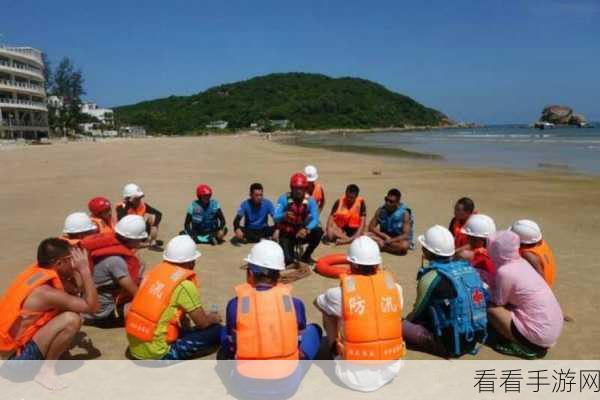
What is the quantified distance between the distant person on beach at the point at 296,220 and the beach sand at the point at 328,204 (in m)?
0.77

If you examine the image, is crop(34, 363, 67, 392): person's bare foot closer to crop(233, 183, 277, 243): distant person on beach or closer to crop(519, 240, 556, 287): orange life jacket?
crop(519, 240, 556, 287): orange life jacket

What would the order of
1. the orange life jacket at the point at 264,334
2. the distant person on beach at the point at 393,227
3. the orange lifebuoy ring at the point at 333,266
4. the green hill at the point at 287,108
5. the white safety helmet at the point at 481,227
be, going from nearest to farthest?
the orange life jacket at the point at 264,334
the white safety helmet at the point at 481,227
the orange lifebuoy ring at the point at 333,266
the distant person on beach at the point at 393,227
the green hill at the point at 287,108

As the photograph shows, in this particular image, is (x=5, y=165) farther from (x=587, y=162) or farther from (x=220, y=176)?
(x=587, y=162)

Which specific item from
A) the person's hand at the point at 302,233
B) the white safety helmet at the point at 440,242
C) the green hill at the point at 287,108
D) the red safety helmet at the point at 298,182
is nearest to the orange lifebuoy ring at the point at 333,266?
the person's hand at the point at 302,233

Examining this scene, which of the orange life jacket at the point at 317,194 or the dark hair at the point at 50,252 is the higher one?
the dark hair at the point at 50,252

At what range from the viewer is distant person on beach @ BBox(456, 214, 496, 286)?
4489mm

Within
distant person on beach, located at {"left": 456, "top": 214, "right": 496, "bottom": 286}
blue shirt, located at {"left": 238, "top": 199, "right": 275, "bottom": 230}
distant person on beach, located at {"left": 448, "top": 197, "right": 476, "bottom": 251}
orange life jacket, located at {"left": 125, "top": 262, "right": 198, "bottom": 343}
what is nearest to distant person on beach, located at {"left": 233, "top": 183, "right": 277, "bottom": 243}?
blue shirt, located at {"left": 238, "top": 199, "right": 275, "bottom": 230}

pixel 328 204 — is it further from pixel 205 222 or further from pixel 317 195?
pixel 205 222

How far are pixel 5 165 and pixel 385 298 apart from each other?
25959 mm

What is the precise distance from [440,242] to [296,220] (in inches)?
134

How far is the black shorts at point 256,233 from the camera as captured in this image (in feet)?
27.1

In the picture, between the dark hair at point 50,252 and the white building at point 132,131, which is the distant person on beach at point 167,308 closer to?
the dark hair at point 50,252

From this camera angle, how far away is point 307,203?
703 centimetres

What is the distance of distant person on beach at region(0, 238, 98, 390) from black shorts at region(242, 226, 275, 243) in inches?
183
